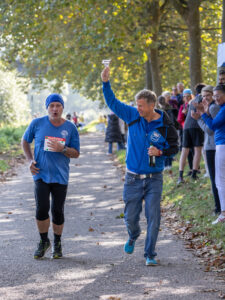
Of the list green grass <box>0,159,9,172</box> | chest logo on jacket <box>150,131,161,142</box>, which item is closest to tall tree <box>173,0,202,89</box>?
green grass <box>0,159,9,172</box>

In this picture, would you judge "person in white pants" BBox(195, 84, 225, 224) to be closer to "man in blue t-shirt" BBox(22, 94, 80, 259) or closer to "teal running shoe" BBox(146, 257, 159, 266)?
"teal running shoe" BBox(146, 257, 159, 266)

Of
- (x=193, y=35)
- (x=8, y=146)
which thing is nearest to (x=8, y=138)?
(x=8, y=146)

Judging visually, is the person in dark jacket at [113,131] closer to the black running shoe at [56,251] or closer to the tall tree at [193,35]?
the tall tree at [193,35]

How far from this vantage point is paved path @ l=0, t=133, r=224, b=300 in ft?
16.8

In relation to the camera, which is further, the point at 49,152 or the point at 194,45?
the point at 194,45

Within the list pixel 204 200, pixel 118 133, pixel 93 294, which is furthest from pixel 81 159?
pixel 93 294

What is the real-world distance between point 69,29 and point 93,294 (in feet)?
59.8

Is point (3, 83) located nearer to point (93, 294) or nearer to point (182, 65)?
point (182, 65)

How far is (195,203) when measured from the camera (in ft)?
31.5

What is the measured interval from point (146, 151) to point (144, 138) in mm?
153

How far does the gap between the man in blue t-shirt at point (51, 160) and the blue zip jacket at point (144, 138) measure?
70 centimetres

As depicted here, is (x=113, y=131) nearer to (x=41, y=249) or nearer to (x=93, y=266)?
(x=41, y=249)

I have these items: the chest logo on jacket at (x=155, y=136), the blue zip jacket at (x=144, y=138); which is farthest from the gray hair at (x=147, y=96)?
the chest logo on jacket at (x=155, y=136)

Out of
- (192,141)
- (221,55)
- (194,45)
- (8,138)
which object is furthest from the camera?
(8,138)
